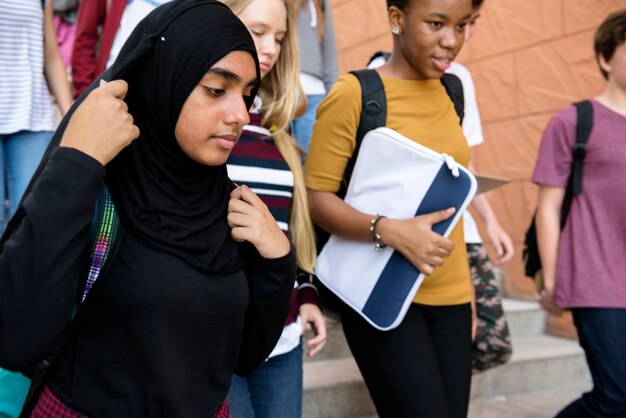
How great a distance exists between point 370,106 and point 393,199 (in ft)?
0.94

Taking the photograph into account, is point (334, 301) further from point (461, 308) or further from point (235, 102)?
point (235, 102)

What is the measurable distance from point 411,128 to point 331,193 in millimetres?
315

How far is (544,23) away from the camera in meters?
5.23

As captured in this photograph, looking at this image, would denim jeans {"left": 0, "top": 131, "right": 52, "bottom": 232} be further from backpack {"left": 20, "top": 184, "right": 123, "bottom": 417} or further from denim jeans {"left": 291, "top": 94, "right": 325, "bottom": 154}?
backpack {"left": 20, "top": 184, "right": 123, "bottom": 417}

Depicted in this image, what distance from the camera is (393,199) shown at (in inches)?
89.0

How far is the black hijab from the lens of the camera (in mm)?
1462

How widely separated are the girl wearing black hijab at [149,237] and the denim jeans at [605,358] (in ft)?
5.28

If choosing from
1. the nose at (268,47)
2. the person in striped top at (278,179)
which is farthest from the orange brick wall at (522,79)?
the nose at (268,47)

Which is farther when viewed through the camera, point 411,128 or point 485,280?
point 485,280

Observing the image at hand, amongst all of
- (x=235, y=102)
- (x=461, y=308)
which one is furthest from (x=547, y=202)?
(x=235, y=102)

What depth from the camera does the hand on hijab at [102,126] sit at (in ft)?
4.35

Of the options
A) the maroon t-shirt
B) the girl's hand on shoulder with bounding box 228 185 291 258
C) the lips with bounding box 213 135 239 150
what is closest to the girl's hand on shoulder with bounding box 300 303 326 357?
the girl's hand on shoulder with bounding box 228 185 291 258

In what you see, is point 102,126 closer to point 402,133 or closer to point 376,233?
point 376,233

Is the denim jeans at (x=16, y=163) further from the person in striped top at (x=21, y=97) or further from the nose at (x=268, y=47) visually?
the nose at (x=268, y=47)
